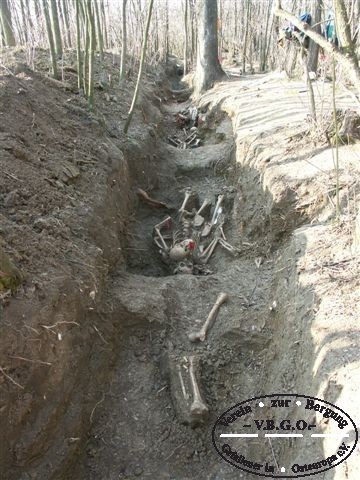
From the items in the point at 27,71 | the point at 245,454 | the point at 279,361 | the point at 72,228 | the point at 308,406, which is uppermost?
the point at 27,71

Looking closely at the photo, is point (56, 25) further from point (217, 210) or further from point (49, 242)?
point (49, 242)

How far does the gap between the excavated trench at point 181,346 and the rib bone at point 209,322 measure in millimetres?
58

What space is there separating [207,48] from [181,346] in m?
9.02

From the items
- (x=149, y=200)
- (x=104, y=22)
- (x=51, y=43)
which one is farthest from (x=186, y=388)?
(x=104, y=22)

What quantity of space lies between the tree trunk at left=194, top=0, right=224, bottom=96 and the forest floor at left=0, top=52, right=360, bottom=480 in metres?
5.44

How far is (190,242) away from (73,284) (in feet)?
6.83

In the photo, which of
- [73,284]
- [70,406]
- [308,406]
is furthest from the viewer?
[73,284]

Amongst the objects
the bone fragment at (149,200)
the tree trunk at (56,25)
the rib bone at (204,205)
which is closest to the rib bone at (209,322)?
the rib bone at (204,205)

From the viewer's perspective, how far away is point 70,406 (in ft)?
9.66

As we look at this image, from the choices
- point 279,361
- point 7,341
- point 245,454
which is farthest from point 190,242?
point 7,341

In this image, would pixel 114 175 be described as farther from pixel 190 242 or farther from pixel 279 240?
pixel 279 240

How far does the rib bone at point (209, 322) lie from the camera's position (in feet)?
12.4

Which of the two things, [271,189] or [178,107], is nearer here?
[271,189]

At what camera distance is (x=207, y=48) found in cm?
1048
